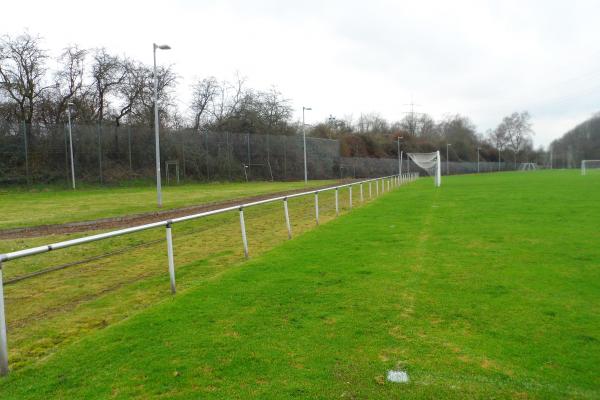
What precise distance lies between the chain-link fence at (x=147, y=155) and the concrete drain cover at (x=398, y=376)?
35.8m

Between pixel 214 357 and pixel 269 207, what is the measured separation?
47.1ft

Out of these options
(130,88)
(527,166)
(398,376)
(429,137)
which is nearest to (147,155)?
(130,88)

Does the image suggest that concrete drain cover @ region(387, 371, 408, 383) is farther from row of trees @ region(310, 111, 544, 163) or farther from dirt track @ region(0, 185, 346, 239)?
row of trees @ region(310, 111, 544, 163)

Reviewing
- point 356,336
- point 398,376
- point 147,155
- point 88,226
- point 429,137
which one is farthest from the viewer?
point 429,137

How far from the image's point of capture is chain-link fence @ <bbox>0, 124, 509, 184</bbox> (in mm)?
33938

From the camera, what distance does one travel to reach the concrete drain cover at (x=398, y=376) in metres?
3.34

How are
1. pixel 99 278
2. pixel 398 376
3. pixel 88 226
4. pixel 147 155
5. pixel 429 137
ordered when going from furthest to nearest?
pixel 429 137, pixel 147 155, pixel 88 226, pixel 99 278, pixel 398 376

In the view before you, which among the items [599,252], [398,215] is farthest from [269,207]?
[599,252]

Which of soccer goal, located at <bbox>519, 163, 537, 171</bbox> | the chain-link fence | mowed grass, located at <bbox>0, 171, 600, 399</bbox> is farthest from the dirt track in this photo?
soccer goal, located at <bbox>519, 163, 537, 171</bbox>

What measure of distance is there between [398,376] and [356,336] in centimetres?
83

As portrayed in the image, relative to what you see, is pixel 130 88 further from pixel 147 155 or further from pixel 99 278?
pixel 99 278

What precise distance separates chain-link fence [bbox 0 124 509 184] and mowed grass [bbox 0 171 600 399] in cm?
3273

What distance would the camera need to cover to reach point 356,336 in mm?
4215

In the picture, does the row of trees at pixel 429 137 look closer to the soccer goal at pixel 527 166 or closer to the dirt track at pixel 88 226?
the soccer goal at pixel 527 166
